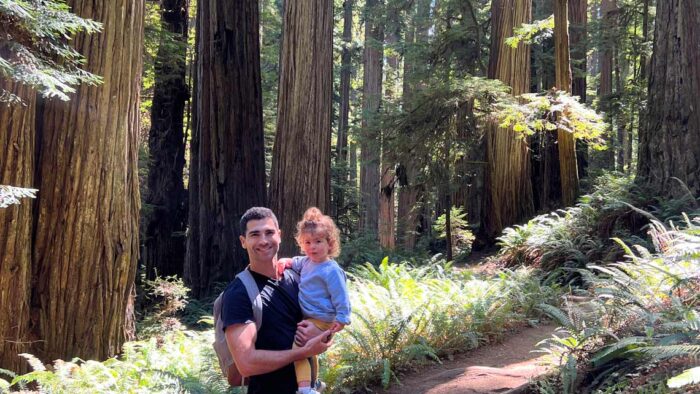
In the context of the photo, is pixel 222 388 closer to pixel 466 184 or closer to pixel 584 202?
pixel 584 202

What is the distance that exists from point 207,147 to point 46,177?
5.57 m

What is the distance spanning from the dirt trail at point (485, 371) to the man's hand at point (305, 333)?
86.5 inches

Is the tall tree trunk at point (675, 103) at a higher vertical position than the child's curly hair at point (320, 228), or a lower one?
higher

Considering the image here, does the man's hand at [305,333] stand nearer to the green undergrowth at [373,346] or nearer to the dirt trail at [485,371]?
the green undergrowth at [373,346]

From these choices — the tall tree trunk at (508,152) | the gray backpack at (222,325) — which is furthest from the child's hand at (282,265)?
the tall tree trunk at (508,152)

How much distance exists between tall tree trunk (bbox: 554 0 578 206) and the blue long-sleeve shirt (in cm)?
921

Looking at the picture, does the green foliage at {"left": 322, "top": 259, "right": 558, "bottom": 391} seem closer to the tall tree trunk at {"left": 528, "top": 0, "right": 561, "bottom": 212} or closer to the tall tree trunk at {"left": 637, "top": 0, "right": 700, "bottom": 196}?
the tall tree trunk at {"left": 637, "top": 0, "right": 700, "bottom": 196}

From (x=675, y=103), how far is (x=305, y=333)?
8378 mm

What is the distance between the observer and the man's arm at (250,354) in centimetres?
278

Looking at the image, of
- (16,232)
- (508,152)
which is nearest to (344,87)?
(508,152)

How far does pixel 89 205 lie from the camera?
5.53 metres

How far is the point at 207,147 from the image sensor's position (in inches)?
429

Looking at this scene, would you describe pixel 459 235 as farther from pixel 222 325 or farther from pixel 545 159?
pixel 222 325

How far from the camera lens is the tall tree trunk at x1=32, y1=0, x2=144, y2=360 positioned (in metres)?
5.40
